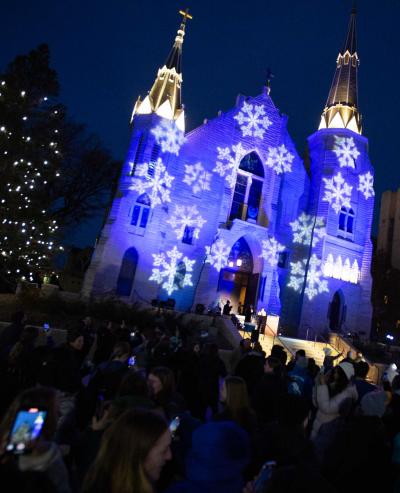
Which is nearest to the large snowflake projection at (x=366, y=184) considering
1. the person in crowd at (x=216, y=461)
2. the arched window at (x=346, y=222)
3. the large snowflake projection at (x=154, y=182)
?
the arched window at (x=346, y=222)

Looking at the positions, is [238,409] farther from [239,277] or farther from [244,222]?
[239,277]

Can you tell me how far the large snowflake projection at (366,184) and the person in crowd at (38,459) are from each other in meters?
31.2

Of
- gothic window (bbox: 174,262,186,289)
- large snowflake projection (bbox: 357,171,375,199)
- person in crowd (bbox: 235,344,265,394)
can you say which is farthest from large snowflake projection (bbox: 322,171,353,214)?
person in crowd (bbox: 235,344,265,394)

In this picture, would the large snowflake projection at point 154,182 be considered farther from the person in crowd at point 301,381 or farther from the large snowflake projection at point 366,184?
the person in crowd at point 301,381

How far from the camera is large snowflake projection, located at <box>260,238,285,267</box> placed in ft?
82.8

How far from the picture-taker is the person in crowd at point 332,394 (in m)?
4.68

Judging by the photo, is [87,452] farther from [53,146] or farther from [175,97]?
[175,97]

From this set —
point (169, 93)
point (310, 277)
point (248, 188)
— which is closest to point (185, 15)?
point (169, 93)

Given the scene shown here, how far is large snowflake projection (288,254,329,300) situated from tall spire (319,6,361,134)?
11.9 metres

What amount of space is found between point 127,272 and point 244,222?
27.2 feet

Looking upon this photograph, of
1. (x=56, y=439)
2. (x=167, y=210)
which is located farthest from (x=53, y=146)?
(x=56, y=439)

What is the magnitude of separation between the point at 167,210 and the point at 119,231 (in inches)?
135

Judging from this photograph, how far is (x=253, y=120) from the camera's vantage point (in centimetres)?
2758

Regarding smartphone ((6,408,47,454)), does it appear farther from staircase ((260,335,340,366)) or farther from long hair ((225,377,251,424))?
staircase ((260,335,340,366))
